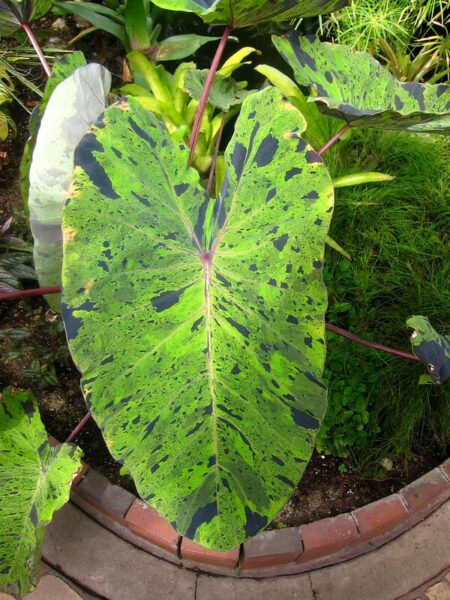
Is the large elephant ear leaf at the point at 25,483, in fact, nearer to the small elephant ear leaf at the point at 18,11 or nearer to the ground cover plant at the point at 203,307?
the ground cover plant at the point at 203,307

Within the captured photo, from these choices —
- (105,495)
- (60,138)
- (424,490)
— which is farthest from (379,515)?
(60,138)

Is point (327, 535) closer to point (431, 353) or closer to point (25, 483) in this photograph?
point (431, 353)

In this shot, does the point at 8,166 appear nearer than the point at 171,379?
No

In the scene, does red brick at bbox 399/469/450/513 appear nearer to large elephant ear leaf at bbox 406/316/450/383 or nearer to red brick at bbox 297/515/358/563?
red brick at bbox 297/515/358/563

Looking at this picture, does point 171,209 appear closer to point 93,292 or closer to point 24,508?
point 93,292

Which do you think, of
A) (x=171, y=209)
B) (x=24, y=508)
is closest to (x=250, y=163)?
(x=171, y=209)

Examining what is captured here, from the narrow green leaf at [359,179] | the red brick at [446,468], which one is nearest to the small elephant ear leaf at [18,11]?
the narrow green leaf at [359,179]
